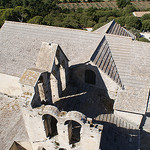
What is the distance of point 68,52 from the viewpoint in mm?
18688

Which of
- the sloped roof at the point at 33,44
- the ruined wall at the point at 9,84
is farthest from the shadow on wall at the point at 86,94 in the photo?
the ruined wall at the point at 9,84

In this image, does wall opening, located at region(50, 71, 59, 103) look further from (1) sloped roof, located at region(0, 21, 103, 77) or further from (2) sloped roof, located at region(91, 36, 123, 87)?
(2) sloped roof, located at region(91, 36, 123, 87)

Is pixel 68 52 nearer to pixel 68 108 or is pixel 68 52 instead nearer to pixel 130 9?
pixel 68 108

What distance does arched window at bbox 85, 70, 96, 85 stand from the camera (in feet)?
55.6

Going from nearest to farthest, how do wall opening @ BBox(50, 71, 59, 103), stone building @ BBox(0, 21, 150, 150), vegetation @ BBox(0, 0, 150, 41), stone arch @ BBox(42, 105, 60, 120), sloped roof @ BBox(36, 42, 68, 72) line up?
1. stone arch @ BBox(42, 105, 60, 120)
2. stone building @ BBox(0, 21, 150, 150)
3. sloped roof @ BBox(36, 42, 68, 72)
4. wall opening @ BBox(50, 71, 59, 103)
5. vegetation @ BBox(0, 0, 150, 41)

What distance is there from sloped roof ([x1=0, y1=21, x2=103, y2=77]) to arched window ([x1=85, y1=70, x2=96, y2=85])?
1470mm

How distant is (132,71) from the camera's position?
16219mm

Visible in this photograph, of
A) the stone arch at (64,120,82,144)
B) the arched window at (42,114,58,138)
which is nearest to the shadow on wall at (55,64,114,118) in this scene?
the stone arch at (64,120,82,144)

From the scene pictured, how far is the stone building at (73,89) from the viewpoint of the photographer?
10.4 m

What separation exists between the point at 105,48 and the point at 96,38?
173 cm

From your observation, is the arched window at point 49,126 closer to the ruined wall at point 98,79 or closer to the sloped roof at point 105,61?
the ruined wall at point 98,79

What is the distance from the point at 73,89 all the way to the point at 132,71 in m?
6.34

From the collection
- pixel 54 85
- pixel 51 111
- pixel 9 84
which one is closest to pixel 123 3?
pixel 9 84

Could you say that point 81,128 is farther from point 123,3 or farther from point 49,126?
point 123,3
